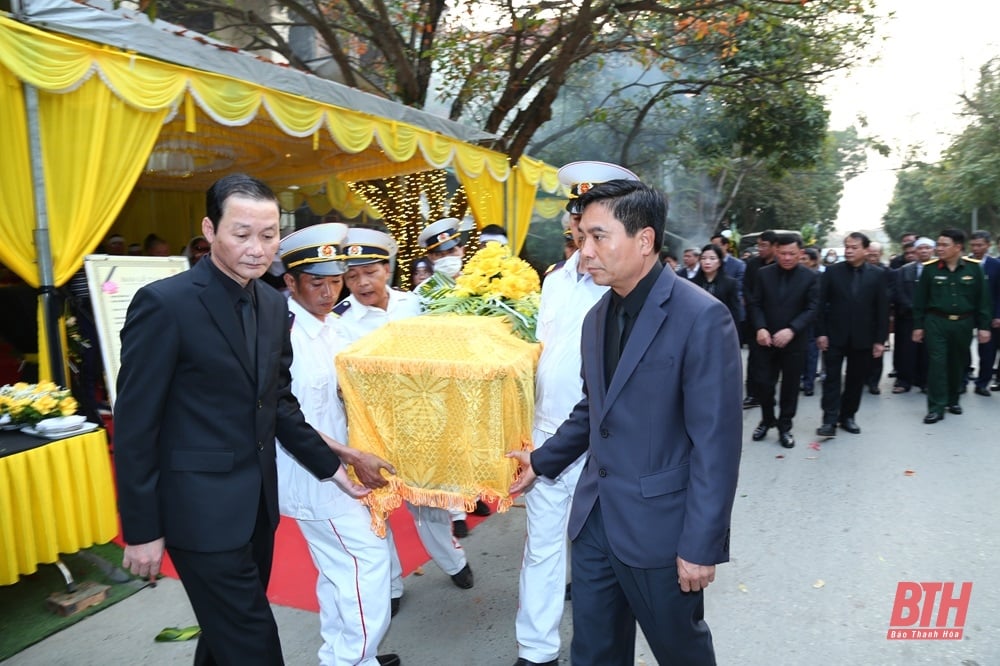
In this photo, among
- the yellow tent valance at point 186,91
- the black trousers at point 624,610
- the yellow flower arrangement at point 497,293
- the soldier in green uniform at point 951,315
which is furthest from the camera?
the soldier in green uniform at point 951,315

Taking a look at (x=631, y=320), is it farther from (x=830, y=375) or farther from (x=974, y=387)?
(x=974, y=387)

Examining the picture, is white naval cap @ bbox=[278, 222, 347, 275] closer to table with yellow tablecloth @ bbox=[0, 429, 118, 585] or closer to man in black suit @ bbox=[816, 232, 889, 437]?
table with yellow tablecloth @ bbox=[0, 429, 118, 585]

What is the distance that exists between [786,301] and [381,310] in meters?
3.97

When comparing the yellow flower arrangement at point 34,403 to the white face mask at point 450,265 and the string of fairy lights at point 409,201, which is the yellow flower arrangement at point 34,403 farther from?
the string of fairy lights at point 409,201

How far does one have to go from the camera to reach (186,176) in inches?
399

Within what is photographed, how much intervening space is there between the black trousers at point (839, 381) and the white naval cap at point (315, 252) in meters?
5.09

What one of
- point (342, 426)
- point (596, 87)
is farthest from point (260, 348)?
point (596, 87)

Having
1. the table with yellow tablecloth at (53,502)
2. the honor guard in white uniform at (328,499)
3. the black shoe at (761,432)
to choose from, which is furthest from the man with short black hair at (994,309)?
the table with yellow tablecloth at (53,502)

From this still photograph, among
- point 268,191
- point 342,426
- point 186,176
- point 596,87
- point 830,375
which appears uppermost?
point 596,87

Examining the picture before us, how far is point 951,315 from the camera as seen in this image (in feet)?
21.3

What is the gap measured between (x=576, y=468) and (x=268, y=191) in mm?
1623

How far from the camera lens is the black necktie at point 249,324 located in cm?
197

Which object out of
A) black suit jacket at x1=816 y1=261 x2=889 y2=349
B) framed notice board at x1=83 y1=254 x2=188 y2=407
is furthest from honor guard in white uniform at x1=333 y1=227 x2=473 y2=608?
black suit jacket at x1=816 y1=261 x2=889 y2=349

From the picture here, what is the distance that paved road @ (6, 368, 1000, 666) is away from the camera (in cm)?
285
